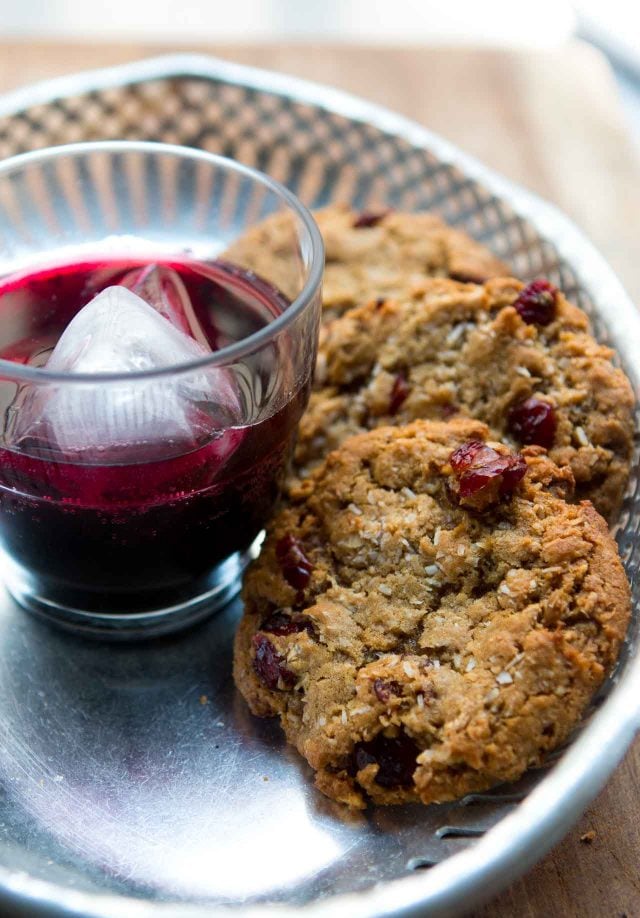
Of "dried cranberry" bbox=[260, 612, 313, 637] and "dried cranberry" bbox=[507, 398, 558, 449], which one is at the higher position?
"dried cranberry" bbox=[507, 398, 558, 449]

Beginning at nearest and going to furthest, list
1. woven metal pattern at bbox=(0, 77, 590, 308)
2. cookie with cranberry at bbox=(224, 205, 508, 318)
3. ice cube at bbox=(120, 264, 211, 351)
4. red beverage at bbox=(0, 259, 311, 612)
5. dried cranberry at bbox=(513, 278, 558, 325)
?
red beverage at bbox=(0, 259, 311, 612), ice cube at bbox=(120, 264, 211, 351), dried cranberry at bbox=(513, 278, 558, 325), cookie with cranberry at bbox=(224, 205, 508, 318), woven metal pattern at bbox=(0, 77, 590, 308)

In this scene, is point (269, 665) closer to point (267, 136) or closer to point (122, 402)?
point (122, 402)

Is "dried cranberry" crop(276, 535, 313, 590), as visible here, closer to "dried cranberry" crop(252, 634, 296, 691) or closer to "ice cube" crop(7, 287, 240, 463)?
"dried cranberry" crop(252, 634, 296, 691)

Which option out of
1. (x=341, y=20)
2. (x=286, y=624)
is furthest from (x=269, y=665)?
(x=341, y=20)

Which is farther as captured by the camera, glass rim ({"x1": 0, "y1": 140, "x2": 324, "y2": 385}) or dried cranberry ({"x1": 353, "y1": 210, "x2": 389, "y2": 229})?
dried cranberry ({"x1": 353, "y1": 210, "x2": 389, "y2": 229})

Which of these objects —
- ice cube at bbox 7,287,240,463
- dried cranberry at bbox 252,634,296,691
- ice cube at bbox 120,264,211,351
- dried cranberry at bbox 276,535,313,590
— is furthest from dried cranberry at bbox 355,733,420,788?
ice cube at bbox 120,264,211,351

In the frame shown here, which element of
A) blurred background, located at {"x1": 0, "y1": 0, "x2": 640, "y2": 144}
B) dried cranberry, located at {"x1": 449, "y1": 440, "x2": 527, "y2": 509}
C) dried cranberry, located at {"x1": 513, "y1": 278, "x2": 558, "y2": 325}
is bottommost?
blurred background, located at {"x1": 0, "y1": 0, "x2": 640, "y2": 144}

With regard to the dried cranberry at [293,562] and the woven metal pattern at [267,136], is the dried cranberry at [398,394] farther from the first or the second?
the woven metal pattern at [267,136]

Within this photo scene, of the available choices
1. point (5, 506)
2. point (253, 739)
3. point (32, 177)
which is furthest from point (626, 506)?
point (32, 177)

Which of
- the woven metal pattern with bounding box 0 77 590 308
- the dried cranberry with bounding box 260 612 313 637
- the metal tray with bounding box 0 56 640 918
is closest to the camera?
the metal tray with bounding box 0 56 640 918
